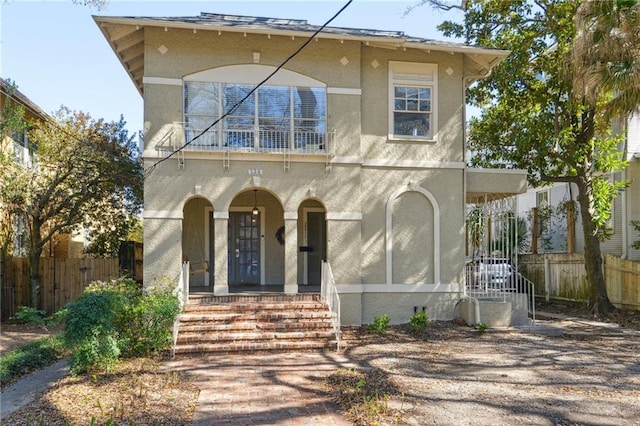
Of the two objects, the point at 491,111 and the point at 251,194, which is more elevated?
the point at 491,111

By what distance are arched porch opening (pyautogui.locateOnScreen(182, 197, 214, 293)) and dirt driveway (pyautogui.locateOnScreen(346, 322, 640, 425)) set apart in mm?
5282

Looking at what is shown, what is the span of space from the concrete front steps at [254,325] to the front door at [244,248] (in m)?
2.81

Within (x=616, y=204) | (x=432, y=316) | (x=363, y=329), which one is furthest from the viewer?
(x=616, y=204)

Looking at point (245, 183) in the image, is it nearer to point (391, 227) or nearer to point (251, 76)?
point (251, 76)

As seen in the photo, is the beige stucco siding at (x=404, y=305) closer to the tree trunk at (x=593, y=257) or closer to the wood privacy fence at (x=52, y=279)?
the tree trunk at (x=593, y=257)

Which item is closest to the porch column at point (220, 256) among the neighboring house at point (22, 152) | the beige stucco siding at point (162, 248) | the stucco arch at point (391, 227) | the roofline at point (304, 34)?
the beige stucco siding at point (162, 248)

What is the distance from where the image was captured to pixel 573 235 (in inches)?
742

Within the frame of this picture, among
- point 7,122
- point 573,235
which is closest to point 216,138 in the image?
point 7,122

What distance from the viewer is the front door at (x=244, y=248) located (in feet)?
49.5

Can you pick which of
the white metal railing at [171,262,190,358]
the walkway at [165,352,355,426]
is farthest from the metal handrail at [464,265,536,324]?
the white metal railing at [171,262,190,358]

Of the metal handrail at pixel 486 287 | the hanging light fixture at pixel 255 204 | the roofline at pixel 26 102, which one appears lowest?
the metal handrail at pixel 486 287

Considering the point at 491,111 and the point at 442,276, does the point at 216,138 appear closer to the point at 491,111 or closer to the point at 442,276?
the point at 442,276

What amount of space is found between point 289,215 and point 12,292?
30.8 feet

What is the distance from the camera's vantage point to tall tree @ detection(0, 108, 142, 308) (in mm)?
14969
